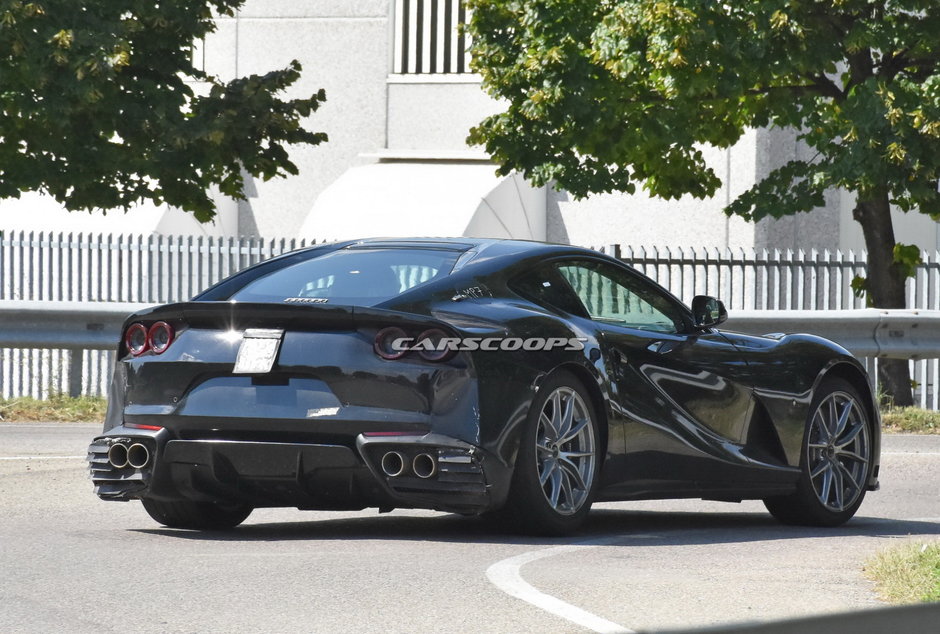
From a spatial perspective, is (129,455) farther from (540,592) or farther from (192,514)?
(540,592)

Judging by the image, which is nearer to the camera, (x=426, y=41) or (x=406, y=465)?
(x=406, y=465)

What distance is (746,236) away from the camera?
89.1 feet

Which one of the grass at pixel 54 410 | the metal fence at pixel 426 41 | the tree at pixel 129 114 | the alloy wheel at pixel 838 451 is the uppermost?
the metal fence at pixel 426 41

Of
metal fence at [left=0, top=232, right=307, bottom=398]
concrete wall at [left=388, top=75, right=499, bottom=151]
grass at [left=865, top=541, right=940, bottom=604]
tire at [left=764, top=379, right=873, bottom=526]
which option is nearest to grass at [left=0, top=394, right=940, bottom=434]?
metal fence at [left=0, top=232, right=307, bottom=398]

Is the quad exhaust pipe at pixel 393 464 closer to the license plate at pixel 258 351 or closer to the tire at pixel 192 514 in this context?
the license plate at pixel 258 351

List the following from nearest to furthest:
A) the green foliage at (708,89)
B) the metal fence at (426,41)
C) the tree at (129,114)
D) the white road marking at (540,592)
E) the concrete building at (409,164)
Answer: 1. the white road marking at (540,592)
2. the green foliage at (708,89)
3. the tree at (129,114)
4. the concrete building at (409,164)
5. the metal fence at (426,41)

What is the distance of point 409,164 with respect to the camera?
2855 centimetres

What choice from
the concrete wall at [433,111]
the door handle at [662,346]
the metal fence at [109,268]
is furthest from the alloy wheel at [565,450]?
the concrete wall at [433,111]

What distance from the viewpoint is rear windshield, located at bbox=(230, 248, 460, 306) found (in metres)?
7.58

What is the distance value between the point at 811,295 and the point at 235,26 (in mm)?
13061

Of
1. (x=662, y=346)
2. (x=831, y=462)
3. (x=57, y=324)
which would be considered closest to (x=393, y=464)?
(x=662, y=346)

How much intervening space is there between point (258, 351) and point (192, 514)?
1.07 meters

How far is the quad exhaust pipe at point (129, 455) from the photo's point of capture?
7.55 m

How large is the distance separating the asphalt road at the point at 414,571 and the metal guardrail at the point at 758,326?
5730 mm
